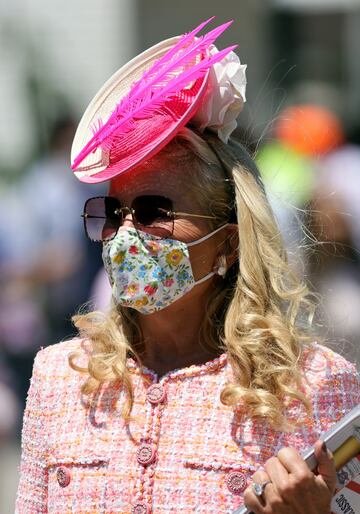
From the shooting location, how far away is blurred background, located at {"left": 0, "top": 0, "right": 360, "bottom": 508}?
12.9ft

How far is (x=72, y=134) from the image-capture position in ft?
24.7

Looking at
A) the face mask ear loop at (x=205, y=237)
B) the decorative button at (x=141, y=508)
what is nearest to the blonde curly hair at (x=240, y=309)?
the face mask ear loop at (x=205, y=237)

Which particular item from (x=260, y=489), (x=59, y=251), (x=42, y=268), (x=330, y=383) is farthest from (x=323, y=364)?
(x=42, y=268)

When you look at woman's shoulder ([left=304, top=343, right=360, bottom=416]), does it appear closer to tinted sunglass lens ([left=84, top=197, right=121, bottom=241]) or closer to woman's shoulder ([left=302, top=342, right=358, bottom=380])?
woman's shoulder ([left=302, top=342, right=358, bottom=380])

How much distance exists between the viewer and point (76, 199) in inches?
276

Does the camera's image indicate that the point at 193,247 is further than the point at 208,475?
Yes

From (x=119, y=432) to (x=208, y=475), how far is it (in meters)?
0.26

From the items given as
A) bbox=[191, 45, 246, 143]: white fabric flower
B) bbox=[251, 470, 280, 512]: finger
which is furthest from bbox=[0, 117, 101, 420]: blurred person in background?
bbox=[251, 470, 280, 512]: finger

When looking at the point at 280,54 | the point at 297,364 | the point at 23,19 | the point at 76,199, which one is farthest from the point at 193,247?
the point at 280,54

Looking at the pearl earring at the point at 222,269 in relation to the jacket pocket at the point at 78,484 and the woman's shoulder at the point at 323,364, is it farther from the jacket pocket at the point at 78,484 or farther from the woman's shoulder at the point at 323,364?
the jacket pocket at the point at 78,484

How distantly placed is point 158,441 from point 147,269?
0.44 meters

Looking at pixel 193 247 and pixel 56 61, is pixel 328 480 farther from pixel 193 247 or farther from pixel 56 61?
pixel 56 61

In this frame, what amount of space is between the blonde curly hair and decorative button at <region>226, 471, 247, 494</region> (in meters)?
0.16

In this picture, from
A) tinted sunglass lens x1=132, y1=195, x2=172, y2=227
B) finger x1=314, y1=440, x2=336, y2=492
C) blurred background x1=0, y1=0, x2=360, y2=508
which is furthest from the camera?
blurred background x1=0, y1=0, x2=360, y2=508
